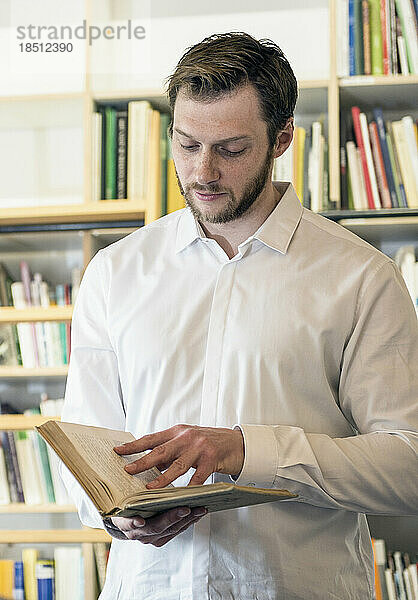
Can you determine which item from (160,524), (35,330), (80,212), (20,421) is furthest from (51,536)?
(160,524)

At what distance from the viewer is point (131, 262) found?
125cm

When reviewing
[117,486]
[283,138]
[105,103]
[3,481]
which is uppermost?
[105,103]

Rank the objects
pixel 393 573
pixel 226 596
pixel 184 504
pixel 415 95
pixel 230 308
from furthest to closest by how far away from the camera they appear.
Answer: pixel 415 95, pixel 393 573, pixel 230 308, pixel 226 596, pixel 184 504

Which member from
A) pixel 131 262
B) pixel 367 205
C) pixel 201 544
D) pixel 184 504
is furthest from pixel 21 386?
pixel 184 504

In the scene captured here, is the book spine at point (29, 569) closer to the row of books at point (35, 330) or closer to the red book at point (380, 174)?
the row of books at point (35, 330)

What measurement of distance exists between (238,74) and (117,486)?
0.59 metres

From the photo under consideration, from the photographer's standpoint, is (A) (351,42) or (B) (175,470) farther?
(A) (351,42)

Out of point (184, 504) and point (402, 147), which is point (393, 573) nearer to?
point (402, 147)

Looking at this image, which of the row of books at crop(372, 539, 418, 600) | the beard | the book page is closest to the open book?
the book page

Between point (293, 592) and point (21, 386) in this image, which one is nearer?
point (293, 592)

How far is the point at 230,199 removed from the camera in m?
1.15

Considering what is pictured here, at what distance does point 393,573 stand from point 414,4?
1505 mm

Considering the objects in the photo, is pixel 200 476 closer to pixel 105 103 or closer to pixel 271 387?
pixel 271 387

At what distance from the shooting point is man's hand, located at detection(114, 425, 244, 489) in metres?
0.93
